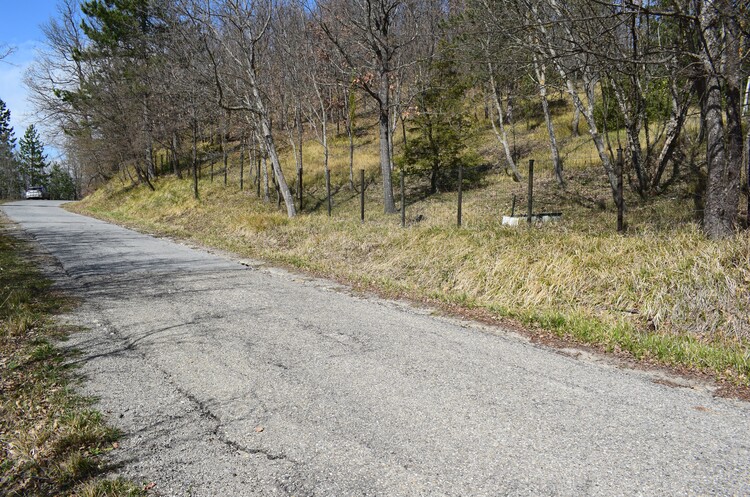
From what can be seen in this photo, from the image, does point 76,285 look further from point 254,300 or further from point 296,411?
point 296,411

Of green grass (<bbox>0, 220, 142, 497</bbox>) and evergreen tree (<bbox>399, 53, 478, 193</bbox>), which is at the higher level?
evergreen tree (<bbox>399, 53, 478, 193</bbox>)

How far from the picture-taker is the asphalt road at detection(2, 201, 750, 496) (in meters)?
2.46

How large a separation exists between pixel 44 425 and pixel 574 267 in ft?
19.9

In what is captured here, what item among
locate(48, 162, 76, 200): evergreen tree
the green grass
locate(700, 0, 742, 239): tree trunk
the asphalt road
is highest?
locate(48, 162, 76, 200): evergreen tree

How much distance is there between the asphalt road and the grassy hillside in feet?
2.59

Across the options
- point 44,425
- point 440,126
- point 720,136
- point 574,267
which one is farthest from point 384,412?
point 440,126

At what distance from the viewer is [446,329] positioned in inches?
202

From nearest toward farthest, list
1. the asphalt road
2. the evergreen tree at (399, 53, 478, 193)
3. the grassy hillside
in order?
the asphalt road → the grassy hillside → the evergreen tree at (399, 53, 478, 193)

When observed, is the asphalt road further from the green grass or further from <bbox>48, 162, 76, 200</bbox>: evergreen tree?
<bbox>48, 162, 76, 200</bbox>: evergreen tree

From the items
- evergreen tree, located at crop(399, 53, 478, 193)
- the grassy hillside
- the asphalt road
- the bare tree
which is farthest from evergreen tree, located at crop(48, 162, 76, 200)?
the asphalt road

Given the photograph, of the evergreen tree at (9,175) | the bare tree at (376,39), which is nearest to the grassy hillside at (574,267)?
the bare tree at (376,39)

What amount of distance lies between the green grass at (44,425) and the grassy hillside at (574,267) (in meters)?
4.33

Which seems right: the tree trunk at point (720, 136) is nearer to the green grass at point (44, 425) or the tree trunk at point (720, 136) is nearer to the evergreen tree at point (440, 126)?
the green grass at point (44, 425)

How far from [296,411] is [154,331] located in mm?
2563
